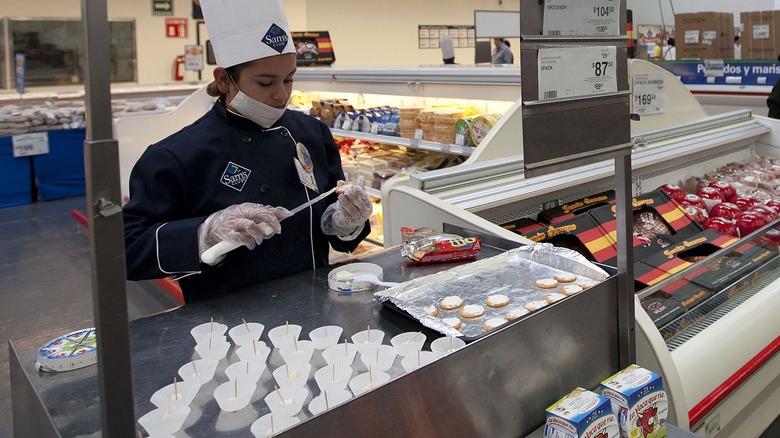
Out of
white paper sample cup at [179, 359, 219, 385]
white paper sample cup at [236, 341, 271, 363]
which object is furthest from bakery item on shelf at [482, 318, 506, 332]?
white paper sample cup at [179, 359, 219, 385]

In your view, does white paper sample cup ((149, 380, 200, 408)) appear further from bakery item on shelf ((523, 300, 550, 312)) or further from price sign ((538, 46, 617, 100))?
price sign ((538, 46, 617, 100))

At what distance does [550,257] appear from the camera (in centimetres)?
171

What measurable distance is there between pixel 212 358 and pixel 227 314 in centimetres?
26

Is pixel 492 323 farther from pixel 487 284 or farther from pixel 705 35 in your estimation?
pixel 705 35

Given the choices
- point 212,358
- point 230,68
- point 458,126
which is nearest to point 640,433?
point 212,358

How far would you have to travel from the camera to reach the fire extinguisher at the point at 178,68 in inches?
454

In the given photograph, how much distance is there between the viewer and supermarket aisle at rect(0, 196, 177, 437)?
4.28 meters

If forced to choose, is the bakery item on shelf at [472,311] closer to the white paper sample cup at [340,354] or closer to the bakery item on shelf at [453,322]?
the bakery item on shelf at [453,322]

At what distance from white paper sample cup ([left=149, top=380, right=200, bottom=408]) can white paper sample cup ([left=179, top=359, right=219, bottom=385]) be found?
0.07 feet

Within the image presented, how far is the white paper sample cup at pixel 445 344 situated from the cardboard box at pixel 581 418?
269mm

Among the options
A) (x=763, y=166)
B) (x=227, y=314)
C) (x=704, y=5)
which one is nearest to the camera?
(x=227, y=314)

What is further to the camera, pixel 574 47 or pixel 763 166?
pixel 763 166

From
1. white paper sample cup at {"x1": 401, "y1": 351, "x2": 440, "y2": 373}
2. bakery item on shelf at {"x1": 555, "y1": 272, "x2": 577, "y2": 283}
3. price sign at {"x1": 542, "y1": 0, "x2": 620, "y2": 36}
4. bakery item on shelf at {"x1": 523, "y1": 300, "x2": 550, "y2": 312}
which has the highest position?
price sign at {"x1": 542, "y1": 0, "x2": 620, "y2": 36}

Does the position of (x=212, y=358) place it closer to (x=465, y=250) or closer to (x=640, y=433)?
(x=465, y=250)
